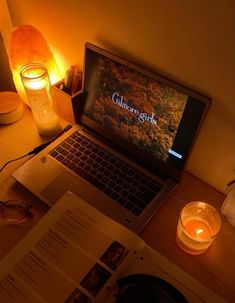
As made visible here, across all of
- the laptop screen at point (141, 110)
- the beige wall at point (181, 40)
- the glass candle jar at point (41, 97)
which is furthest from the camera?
the glass candle jar at point (41, 97)

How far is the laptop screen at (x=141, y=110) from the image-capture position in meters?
0.69

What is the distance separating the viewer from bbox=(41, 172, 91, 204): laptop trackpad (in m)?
0.78

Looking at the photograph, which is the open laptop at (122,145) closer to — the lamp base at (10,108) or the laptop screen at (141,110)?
the laptop screen at (141,110)

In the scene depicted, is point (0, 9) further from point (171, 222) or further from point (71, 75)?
point (171, 222)

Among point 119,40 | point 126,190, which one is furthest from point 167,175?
point 119,40

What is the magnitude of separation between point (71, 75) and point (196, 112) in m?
0.42

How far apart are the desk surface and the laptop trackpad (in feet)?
0.11

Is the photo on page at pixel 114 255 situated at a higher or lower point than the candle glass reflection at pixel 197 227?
lower

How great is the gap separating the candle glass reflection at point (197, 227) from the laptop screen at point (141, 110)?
0.11 metres

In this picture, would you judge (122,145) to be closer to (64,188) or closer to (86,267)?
(64,188)

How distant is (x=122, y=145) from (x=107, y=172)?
0.10m

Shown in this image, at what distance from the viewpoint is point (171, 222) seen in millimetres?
758

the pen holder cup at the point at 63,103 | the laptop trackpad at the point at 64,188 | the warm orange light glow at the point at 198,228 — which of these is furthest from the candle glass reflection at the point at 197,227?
the pen holder cup at the point at 63,103

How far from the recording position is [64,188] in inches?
31.3
